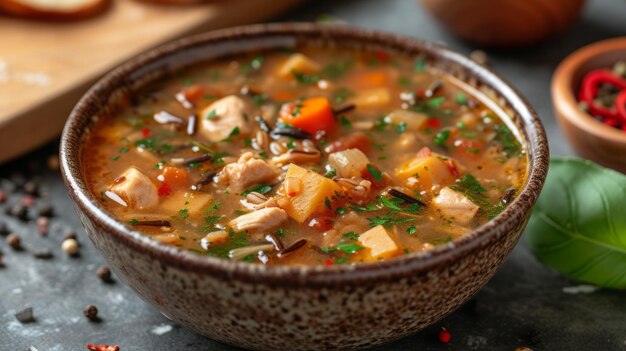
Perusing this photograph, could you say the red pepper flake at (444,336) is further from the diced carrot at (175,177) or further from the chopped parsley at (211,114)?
the chopped parsley at (211,114)

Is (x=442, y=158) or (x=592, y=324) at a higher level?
(x=442, y=158)

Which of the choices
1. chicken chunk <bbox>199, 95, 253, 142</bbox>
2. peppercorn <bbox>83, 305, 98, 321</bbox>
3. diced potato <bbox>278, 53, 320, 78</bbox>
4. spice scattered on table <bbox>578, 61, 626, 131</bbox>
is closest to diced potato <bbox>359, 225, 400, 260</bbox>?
chicken chunk <bbox>199, 95, 253, 142</bbox>

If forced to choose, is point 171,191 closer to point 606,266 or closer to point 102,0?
point 606,266

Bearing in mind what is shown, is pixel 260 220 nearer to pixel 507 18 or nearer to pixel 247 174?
pixel 247 174

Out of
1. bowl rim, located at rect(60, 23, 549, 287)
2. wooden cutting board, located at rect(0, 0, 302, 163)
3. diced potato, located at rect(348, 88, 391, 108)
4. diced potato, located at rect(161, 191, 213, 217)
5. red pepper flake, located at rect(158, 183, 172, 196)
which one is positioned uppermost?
bowl rim, located at rect(60, 23, 549, 287)

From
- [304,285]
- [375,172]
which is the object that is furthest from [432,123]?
[304,285]

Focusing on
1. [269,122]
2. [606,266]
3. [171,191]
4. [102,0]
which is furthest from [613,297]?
[102,0]

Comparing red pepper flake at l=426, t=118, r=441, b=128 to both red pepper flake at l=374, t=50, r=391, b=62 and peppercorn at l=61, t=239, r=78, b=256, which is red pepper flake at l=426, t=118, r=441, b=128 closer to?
red pepper flake at l=374, t=50, r=391, b=62
